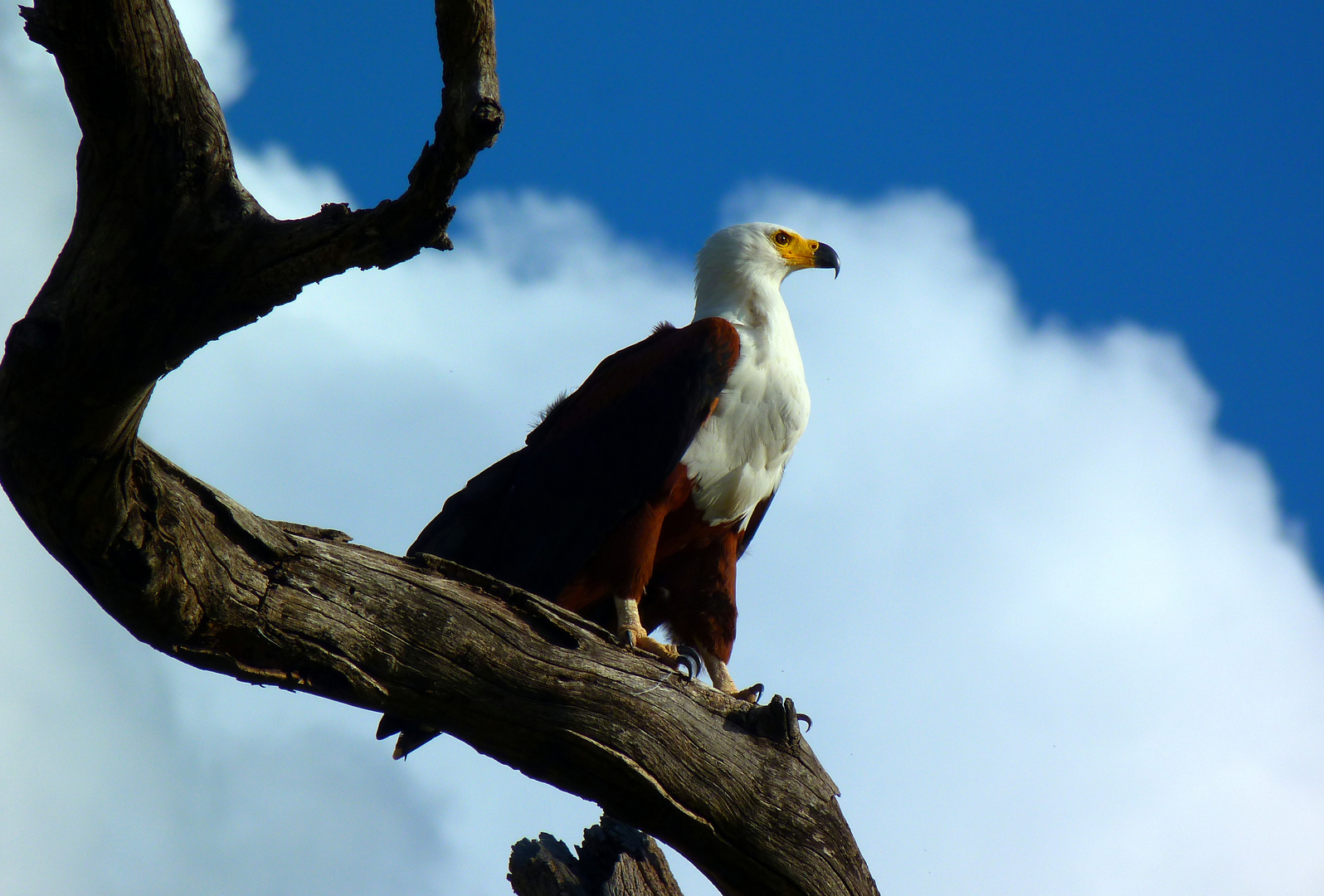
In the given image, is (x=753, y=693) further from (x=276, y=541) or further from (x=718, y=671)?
(x=276, y=541)

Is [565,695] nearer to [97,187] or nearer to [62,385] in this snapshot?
[62,385]

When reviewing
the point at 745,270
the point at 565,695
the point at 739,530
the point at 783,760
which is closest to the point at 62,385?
the point at 565,695

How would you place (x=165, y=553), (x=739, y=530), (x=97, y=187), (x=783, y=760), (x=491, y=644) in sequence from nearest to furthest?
1. (x=97, y=187)
2. (x=165, y=553)
3. (x=491, y=644)
4. (x=783, y=760)
5. (x=739, y=530)

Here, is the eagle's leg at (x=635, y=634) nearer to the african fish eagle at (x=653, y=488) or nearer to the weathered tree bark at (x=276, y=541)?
the african fish eagle at (x=653, y=488)

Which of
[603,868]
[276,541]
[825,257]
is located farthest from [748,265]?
[276,541]

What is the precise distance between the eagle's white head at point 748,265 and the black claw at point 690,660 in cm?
174

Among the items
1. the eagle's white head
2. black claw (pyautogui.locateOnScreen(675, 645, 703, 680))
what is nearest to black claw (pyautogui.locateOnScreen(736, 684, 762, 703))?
black claw (pyautogui.locateOnScreen(675, 645, 703, 680))

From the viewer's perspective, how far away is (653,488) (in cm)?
535

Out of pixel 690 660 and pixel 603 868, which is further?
pixel 690 660

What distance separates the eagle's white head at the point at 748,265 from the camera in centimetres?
621

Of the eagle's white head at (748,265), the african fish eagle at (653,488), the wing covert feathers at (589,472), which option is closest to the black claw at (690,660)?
the african fish eagle at (653,488)

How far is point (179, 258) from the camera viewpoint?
8.11ft

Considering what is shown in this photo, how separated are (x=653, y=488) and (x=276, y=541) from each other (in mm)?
2336

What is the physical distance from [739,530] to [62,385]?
3.84m
